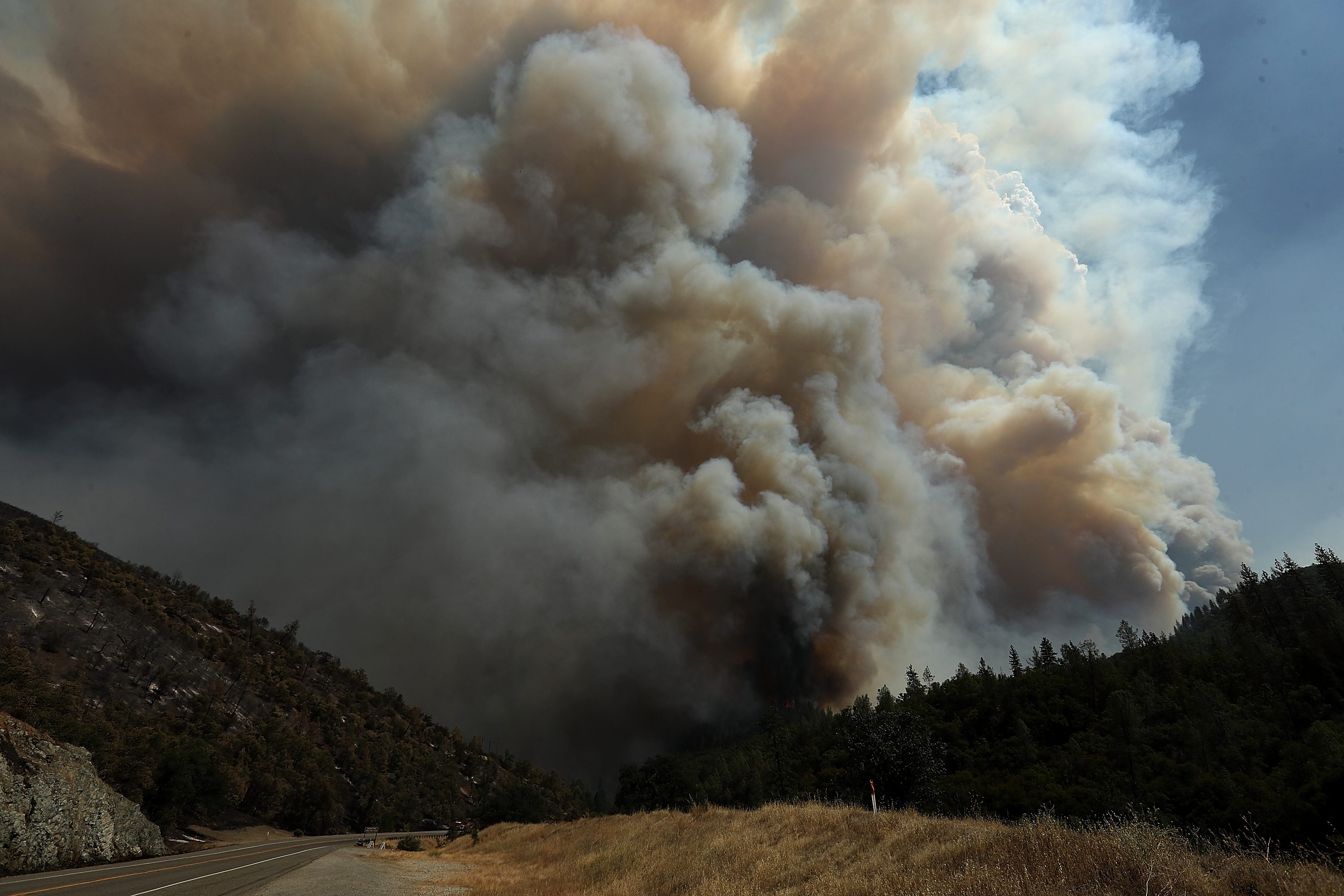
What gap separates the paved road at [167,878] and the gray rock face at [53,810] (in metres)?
1.18

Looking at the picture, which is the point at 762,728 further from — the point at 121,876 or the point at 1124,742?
the point at 121,876

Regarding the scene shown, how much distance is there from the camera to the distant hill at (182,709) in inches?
2440

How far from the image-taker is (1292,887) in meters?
8.38

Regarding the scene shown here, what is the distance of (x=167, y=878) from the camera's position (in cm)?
2038

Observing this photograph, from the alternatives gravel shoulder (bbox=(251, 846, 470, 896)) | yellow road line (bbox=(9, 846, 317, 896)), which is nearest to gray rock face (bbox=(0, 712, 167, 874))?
yellow road line (bbox=(9, 846, 317, 896))

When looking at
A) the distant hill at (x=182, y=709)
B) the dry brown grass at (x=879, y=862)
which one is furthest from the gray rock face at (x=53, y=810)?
the distant hill at (x=182, y=709)

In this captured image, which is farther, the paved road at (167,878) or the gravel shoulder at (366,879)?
the gravel shoulder at (366,879)

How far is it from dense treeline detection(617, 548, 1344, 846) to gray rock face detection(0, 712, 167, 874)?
2022 inches

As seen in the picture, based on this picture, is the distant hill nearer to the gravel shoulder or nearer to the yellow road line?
the yellow road line

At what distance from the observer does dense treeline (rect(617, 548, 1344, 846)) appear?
68875mm

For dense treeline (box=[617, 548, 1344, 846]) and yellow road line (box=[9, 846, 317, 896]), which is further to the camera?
dense treeline (box=[617, 548, 1344, 846])

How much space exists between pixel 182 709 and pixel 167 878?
113 m

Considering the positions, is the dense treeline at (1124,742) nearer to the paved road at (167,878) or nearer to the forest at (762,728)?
the forest at (762,728)

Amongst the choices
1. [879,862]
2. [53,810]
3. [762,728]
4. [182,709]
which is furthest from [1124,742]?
[182,709]
